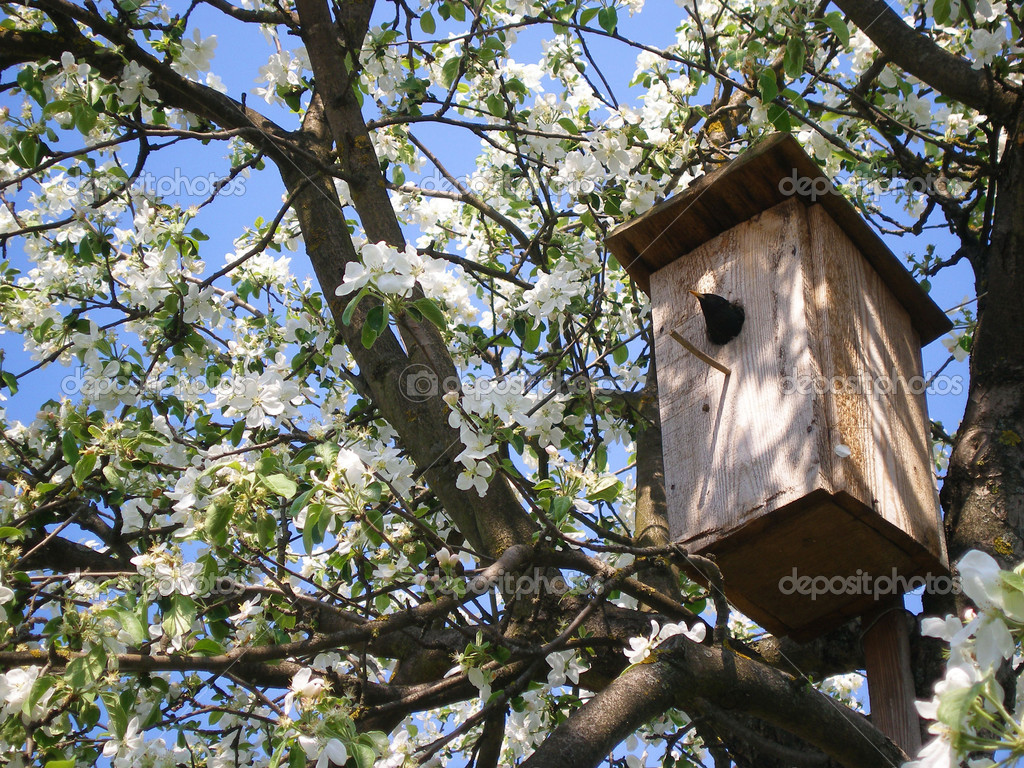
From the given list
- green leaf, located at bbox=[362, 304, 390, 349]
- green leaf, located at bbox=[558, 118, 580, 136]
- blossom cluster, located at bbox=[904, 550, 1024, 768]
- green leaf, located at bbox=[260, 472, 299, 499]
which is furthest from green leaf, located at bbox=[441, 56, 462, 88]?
blossom cluster, located at bbox=[904, 550, 1024, 768]

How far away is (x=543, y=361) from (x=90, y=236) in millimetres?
1683

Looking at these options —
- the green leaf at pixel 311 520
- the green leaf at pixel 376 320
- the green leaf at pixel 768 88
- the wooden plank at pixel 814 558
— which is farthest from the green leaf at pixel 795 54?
the green leaf at pixel 311 520

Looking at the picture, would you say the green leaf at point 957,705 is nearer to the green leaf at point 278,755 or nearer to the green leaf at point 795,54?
the green leaf at point 278,755

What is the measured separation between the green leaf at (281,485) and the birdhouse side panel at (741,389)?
88 cm

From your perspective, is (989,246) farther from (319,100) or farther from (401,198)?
(401,198)

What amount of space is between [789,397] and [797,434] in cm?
11

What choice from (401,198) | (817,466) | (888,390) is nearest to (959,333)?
(888,390)

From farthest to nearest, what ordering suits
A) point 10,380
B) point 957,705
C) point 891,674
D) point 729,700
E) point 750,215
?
point 10,380 < point 750,215 < point 891,674 < point 729,700 < point 957,705

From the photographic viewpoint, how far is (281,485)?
1653 millimetres

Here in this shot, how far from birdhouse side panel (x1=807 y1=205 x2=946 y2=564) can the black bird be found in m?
0.18

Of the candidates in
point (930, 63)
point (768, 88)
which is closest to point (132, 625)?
point (768, 88)

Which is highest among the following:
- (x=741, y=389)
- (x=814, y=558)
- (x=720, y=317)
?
(x=720, y=317)

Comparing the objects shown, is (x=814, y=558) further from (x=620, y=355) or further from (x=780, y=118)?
(x=620, y=355)

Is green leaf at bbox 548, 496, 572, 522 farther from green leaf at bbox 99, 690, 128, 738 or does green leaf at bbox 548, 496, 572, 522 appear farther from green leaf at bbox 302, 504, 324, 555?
green leaf at bbox 99, 690, 128, 738
